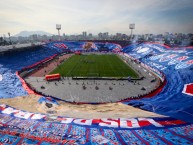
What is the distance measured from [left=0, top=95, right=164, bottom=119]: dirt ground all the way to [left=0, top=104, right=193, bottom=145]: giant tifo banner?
192cm

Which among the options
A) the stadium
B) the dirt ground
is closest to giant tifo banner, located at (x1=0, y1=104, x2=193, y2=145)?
the stadium

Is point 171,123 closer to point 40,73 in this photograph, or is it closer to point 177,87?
point 177,87

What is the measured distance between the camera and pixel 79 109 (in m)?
26.0

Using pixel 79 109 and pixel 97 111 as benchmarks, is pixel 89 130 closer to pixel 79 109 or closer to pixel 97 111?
pixel 97 111

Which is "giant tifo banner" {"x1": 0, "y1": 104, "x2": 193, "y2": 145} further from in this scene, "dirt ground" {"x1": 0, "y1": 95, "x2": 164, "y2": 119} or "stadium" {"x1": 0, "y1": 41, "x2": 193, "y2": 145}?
"dirt ground" {"x1": 0, "y1": 95, "x2": 164, "y2": 119}

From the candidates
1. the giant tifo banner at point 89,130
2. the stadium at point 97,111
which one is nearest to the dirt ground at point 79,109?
the stadium at point 97,111

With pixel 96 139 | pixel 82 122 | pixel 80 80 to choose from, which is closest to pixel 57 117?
pixel 82 122

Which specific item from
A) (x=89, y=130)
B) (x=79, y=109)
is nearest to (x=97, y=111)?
(x=79, y=109)

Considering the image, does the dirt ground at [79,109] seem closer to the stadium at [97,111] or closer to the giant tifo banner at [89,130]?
the stadium at [97,111]

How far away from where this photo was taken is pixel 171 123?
62.7 ft

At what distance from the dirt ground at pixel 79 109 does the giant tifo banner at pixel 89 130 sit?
1921 millimetres

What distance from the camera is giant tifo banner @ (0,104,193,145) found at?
15258mm

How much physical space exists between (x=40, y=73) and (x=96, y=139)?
41838 millimetres

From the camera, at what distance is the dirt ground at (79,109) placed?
22.5m
